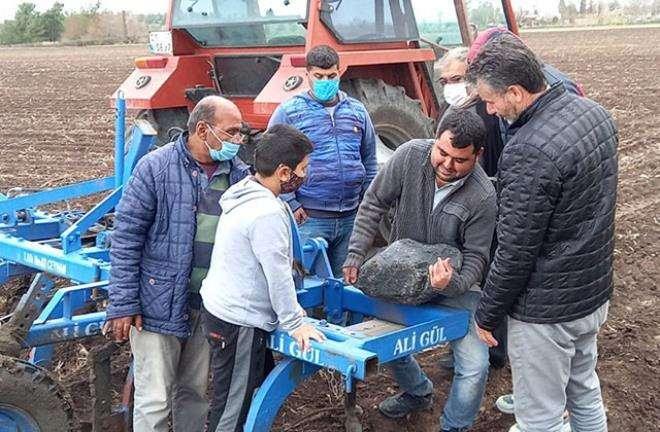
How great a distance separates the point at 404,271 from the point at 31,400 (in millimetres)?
1540

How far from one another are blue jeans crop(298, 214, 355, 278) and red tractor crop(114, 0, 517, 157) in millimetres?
1098

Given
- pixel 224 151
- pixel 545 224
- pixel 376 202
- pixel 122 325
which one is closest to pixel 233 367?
pixel 122 325

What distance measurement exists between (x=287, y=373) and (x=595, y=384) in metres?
1.15

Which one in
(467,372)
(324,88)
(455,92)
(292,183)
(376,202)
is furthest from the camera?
(324,88)

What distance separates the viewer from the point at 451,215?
3359 mm

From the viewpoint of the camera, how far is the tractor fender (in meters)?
6.04

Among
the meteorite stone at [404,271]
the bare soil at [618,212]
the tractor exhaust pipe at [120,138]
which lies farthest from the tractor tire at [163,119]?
the meteorite stone at [404,271]

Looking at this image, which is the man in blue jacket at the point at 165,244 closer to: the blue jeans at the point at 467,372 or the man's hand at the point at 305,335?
the man's hand at the point at 305,335

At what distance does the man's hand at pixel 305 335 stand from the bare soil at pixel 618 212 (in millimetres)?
1057

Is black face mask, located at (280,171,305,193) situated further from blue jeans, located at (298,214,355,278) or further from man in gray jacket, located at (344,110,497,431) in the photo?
blue jeans, located at (298,214,355,278)

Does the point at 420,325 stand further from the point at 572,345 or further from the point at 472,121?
the point at 472,121

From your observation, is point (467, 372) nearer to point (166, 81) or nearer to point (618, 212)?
point (166, 81)

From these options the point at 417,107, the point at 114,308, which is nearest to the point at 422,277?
the point at 114,308

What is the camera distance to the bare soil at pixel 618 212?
4.11 m
